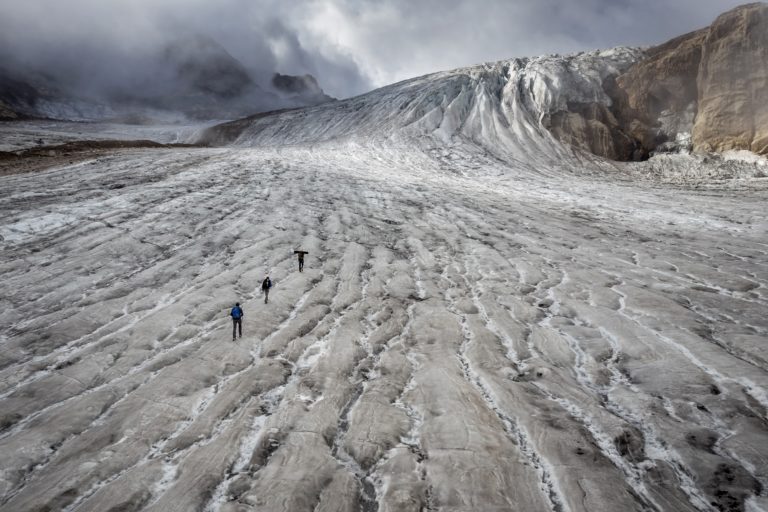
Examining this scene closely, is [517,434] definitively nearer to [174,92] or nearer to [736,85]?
[736,85]

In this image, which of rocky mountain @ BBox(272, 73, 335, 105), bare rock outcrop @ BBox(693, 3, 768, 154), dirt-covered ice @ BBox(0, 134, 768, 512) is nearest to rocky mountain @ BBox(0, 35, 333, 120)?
rocky mountain @ BBox(272, 73, 335, 105)

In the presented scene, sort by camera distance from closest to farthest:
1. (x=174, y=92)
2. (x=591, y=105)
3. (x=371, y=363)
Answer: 1. (x=371, y=363)
2. (x=591, y=105)
3. (x=174, y=92)

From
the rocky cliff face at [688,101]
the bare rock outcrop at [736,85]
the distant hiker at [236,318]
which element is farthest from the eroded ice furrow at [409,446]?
the bare rock outcrop at [736,85]

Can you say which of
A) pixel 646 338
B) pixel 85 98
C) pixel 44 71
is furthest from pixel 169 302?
pixel 44 71

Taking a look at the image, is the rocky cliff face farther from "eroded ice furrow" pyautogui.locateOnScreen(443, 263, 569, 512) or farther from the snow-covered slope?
"eroded ice furrow" pyautogui.locateOnScreen(443, 263, 569, 512)

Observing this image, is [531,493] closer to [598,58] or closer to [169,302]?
[169,302]

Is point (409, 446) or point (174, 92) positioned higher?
point (174, 92)

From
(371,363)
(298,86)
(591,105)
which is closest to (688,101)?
(591,105)
